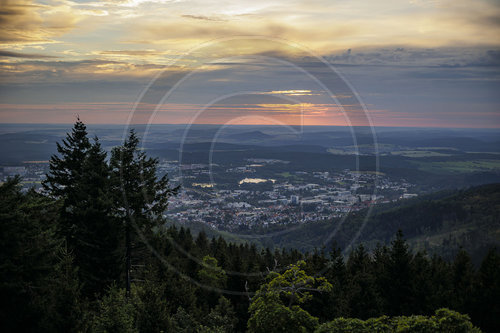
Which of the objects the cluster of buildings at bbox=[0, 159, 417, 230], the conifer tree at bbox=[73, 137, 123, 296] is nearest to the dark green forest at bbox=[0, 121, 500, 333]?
the conifer tree at bbox=[73, 137, 123, 296]

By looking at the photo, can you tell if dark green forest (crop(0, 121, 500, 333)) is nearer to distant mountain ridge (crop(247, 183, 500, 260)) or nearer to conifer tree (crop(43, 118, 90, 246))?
conifer tree (crop(43, 118, 90, 246))

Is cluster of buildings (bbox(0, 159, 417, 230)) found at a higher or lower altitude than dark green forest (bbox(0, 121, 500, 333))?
lower

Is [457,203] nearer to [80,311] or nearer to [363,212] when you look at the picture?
[363,212]

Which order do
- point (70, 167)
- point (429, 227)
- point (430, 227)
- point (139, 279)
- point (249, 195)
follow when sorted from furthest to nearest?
point (430, 227)
point (429, 227)
point (249, 195)
point (70, 167)
point (139, 279)

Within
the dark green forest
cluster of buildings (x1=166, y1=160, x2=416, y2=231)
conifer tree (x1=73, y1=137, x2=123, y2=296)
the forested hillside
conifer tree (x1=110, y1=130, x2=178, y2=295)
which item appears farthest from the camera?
the forested hillside

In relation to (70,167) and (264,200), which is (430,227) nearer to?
(264,200)

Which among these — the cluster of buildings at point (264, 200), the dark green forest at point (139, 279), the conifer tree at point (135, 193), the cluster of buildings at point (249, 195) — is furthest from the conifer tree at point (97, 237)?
the cluster of buildings at point (264, 200)

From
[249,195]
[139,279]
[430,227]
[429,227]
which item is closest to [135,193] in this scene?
[139,279]

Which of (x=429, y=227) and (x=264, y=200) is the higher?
(x=264, y=200)

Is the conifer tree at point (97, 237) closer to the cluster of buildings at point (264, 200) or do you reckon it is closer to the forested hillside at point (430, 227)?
the cluster of buildings at point (264, 200)
